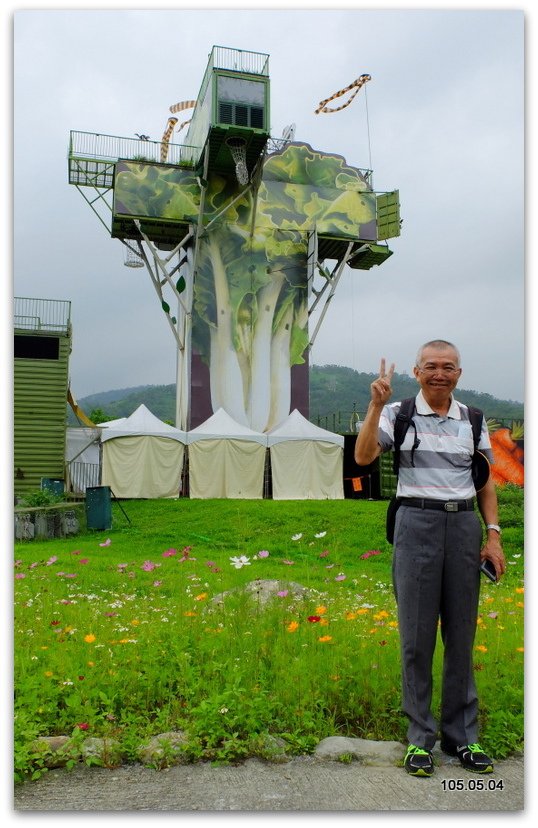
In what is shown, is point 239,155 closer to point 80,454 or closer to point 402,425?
point 80,454

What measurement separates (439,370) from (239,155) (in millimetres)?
15209

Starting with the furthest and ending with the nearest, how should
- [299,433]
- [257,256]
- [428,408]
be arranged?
[257,256] < [299,433] < [428,408]

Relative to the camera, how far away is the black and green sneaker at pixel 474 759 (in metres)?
2.57

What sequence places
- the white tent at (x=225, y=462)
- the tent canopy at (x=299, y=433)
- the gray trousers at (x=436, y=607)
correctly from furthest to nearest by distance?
the tent canopy at (x=299, y=433) → the white tent at (x=225, y=462) → the gray trousers at (x=436, y=607)

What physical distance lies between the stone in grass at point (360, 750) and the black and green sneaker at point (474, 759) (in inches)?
8.6

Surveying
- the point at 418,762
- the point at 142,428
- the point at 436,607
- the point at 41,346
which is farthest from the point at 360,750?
the point at 142,428

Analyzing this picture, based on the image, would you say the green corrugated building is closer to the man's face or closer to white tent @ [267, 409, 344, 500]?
the man's face

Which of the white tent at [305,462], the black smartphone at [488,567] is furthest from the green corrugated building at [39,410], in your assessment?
the white tent at [305,462]

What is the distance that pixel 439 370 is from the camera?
8.73 ft

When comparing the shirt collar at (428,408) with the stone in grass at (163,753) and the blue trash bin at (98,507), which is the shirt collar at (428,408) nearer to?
the stone in grass at (163,753)

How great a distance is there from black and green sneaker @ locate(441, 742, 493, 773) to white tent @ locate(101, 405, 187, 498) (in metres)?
13.1

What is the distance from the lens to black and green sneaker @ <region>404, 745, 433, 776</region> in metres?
2.50

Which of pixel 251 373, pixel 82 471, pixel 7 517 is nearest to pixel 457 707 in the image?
pixel 7 517

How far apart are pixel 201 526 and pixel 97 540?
5.60 feet
